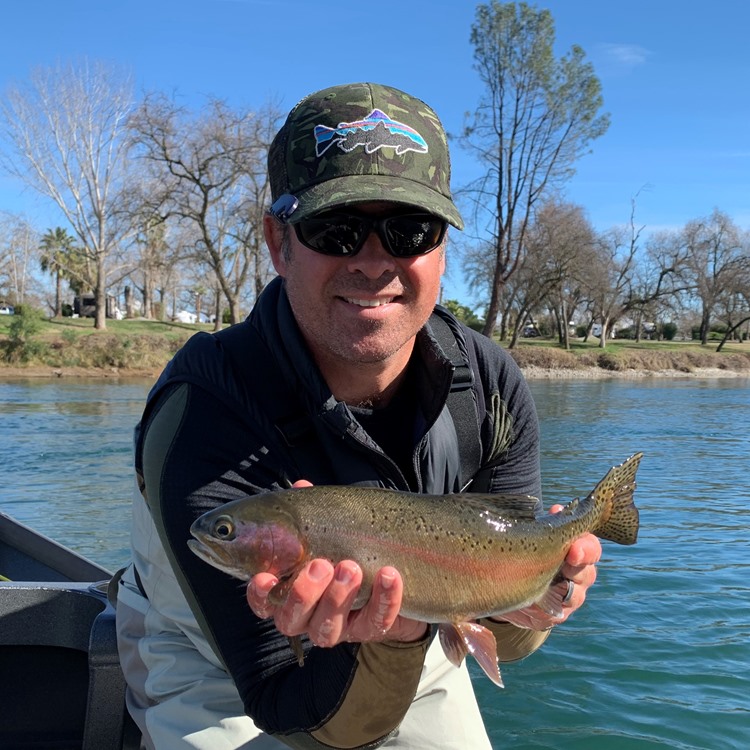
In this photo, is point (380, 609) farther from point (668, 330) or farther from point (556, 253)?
point (668, 330)

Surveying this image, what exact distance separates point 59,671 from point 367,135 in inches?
118

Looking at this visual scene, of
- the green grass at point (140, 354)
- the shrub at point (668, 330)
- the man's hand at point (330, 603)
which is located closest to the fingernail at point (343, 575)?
the man's hand at point (330, 603)

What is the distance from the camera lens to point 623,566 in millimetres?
8648

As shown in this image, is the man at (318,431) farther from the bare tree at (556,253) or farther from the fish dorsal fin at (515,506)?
the bare tree at (556,253)

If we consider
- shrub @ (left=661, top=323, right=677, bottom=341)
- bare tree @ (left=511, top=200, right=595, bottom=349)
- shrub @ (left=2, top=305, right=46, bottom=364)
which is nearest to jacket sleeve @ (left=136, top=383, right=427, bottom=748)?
shrub @ (left=2, top=305, right=46, bottom=364)

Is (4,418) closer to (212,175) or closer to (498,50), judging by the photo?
(212,175)

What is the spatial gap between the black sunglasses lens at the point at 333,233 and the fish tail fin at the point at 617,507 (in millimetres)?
1318

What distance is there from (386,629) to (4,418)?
21457 millimetres

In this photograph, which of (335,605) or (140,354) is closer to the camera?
(335,605)

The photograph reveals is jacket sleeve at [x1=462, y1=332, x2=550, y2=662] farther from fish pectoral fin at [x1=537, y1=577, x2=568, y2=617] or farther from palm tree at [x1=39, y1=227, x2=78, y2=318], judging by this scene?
palm tree at [x1=39, y1=227, x2=78, y2=318]

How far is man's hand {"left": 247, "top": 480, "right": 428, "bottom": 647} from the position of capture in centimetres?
217

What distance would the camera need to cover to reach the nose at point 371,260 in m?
2.83

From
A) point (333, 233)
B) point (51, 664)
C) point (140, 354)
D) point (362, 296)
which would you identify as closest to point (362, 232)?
point (333, 233)

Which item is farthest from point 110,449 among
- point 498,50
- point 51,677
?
point 498,50
